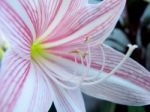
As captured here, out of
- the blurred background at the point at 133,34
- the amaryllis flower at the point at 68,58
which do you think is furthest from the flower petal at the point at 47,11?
the blurred background at the point at 133,34

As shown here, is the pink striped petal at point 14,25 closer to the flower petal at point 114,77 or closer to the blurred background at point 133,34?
the flower petal at point 114,77

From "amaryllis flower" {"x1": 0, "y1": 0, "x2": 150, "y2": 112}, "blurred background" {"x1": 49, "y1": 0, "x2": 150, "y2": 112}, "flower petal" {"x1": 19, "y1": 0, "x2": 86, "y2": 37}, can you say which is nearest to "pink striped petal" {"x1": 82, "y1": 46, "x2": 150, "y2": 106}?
"amaryllis flower" {"x1": 0, "y1": 0, "x2": 150, "y2": 112}

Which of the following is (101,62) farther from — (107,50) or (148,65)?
(148,65)

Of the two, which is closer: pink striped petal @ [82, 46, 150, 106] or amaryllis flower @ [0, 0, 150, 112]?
amaryllis flower @ [0, 0, 150, 112]

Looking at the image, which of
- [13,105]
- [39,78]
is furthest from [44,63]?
[13,105]

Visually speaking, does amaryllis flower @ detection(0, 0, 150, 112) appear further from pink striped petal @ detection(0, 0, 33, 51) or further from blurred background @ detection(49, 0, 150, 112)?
blurred background @ detection(49, 0, 150, 112)

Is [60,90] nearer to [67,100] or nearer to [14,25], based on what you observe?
[67,100]

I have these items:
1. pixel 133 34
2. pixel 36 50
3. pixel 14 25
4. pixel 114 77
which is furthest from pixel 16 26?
pixel 133 34
